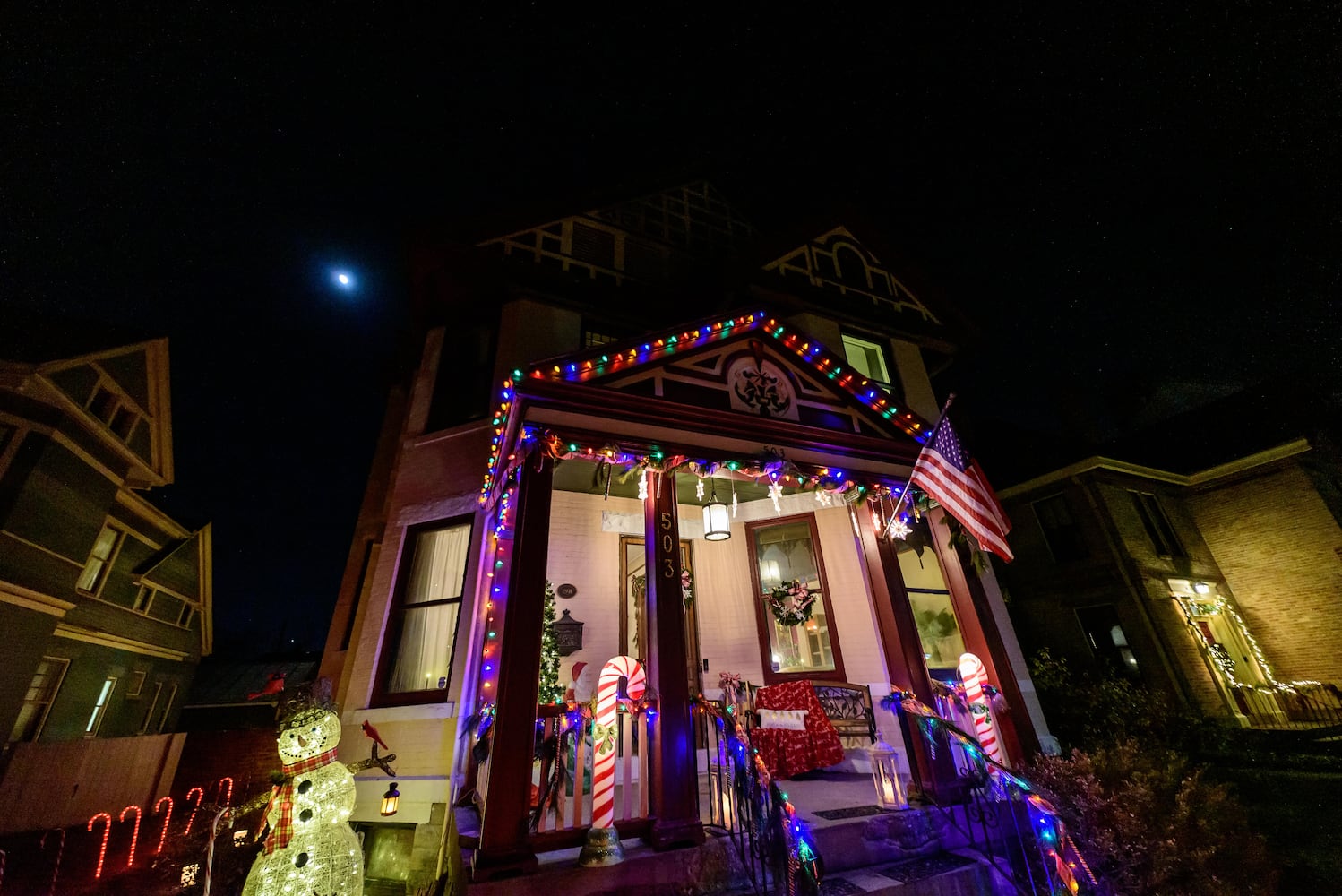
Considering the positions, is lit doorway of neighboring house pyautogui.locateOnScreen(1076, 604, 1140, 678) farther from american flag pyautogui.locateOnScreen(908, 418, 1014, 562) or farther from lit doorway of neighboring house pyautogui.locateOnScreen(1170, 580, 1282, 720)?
american flag pyautogui.locateOnScreen(908, 418, 1014, 562)

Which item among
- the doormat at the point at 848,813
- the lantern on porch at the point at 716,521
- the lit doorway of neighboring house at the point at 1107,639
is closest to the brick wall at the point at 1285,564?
the lit doorway of neighboring house at the point at 1107,639

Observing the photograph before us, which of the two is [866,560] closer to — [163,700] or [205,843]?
[205,843]

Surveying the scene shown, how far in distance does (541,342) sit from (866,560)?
634 centimetres

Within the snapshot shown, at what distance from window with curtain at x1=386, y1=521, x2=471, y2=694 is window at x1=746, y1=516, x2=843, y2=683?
5.32 meters

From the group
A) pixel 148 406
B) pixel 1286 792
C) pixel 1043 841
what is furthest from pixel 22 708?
pixel 1286 792

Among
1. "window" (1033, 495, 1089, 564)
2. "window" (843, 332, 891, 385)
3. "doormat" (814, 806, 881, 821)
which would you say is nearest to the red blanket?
"doormat" (814, 806, 881, 821)

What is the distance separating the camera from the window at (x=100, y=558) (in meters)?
14.2

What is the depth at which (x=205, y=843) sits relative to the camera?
26.6 ft

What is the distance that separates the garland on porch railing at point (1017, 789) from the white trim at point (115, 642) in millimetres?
19342

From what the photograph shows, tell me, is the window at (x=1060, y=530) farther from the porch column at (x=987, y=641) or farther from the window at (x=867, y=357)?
the porch column at (x=987, y=641)

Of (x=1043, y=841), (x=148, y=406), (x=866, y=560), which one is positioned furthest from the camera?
(x=148, y=406)

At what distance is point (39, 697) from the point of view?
12672mm

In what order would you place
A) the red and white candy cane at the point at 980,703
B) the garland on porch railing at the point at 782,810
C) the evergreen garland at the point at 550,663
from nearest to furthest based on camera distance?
the garland on porch railing at the point at 782,810
the red and white candy cane at the point at 980,703
the evergreen garland at the point at 550,663

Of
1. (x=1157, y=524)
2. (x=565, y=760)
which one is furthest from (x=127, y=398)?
(x=1157, y=524)
